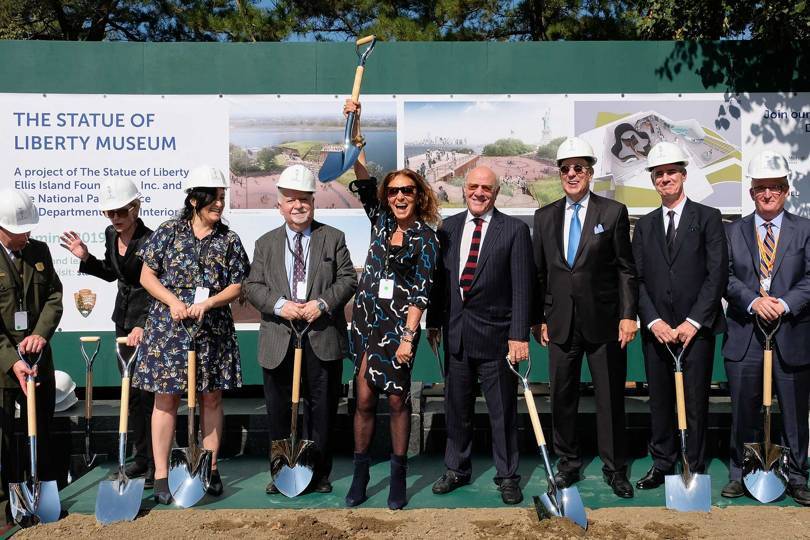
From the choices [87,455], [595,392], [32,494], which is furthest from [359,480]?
[87,455]

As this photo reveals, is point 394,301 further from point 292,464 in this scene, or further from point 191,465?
point 191,465

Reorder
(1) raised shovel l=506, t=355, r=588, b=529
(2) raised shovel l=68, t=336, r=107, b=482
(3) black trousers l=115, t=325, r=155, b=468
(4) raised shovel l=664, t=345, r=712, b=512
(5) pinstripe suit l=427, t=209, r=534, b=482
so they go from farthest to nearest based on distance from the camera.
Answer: (2) raised shovel l=68, t=336, r=107, b=482 → (3) black trousers l=115, t=325, r=155, b=468 → (5) pinstripe suit l=427, t=209, r=534, b=482 → (4) raised shovel l=664, t=345, r=712, b=512 → (1) raised shovel l=506, t=355, r=588, b=529

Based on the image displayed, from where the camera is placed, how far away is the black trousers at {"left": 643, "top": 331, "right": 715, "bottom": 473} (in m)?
4.29

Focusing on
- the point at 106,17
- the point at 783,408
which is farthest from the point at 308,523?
the point at 106,17

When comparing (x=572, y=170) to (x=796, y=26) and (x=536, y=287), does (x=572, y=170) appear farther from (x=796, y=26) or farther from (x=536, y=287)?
(x=796, y=26)

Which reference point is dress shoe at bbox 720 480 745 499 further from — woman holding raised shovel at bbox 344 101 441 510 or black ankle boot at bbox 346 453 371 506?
black ankle boot at bbox 346 453 371 506

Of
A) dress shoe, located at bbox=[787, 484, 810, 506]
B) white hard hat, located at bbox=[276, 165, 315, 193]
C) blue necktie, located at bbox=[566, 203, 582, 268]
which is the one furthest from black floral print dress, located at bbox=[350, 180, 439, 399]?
dress shoe, located at bbox=[787, 484, 810, 506]

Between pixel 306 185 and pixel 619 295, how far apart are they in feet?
5.78

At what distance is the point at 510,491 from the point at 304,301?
1.46 metres

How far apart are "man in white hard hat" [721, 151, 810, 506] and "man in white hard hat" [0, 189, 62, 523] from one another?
3.59m

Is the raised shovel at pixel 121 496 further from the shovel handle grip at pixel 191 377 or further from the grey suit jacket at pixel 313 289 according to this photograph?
the grey suit jacket at pixel 313 289

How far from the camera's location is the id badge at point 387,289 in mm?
3992

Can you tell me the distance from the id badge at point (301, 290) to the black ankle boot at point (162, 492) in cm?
117

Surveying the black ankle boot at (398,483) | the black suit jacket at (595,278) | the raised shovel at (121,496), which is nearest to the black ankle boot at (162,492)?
Answer: the raised shovel at (121,496)
